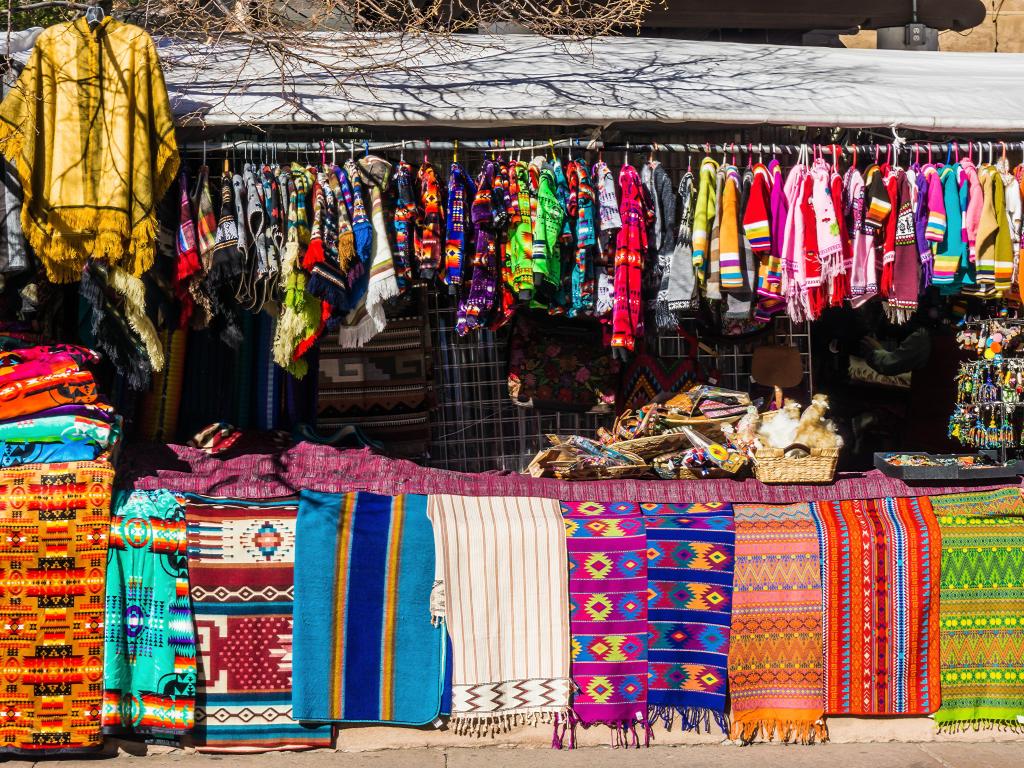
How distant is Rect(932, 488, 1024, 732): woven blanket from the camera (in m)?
5.14

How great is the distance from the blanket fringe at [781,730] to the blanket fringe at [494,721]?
2.52ft

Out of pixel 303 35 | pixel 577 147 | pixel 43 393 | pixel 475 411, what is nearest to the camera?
pixel 43 393

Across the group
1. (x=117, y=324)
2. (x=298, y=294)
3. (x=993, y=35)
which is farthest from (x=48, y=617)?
(x=993, y=35)

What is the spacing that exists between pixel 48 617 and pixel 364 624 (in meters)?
1.25

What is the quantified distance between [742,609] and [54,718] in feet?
9.36

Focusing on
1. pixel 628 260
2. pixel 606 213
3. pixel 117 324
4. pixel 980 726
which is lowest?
pixel 980 726

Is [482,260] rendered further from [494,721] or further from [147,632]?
[147,632]

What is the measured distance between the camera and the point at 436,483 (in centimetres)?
528

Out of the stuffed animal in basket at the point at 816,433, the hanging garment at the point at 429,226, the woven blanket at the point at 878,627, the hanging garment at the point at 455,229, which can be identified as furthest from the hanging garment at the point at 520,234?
the woven blanket at the point at 878,627

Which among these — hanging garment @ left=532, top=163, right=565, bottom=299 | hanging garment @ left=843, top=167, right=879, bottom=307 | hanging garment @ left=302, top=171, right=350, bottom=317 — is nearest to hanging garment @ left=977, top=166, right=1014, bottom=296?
hanging garment @ left=843, top=167, right=879, bottom=307

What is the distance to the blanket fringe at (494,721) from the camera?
4945 mm

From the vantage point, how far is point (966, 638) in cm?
515

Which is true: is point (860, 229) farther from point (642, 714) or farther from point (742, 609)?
point (642, 714)

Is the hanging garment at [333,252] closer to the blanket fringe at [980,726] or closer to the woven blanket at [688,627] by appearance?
the woven blanket at [688,627]
